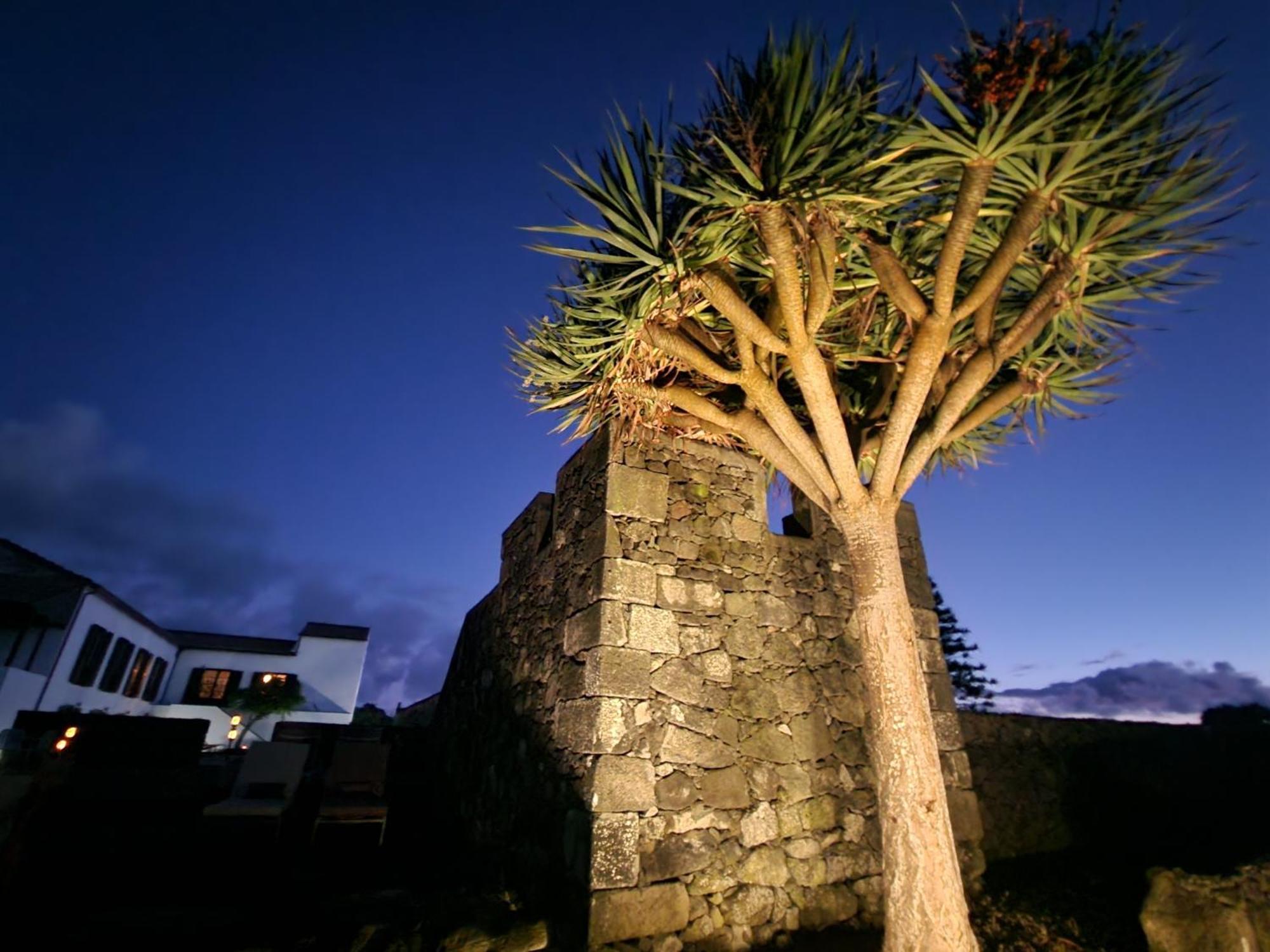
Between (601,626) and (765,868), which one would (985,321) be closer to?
(601,626)

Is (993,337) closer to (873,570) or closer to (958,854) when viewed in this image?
(873,570)

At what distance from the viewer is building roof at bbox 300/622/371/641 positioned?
2306cm

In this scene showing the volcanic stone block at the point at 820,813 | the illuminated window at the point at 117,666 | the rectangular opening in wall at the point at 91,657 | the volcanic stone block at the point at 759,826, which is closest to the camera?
the volcanic stone block at the point at 759,826

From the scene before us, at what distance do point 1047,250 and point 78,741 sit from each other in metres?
12.1

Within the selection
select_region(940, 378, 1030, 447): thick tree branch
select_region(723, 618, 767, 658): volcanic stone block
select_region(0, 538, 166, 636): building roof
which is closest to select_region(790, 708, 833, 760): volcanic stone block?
select_region(723, 618, 767, 658): volcanic stone block

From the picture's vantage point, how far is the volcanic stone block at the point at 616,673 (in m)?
3.74

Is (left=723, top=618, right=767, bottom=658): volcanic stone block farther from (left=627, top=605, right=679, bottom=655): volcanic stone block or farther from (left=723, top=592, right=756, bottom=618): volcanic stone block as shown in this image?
(left=627, top=605, right=679, bottom=655): volcanic stone block

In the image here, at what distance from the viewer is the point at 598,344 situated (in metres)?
4.09

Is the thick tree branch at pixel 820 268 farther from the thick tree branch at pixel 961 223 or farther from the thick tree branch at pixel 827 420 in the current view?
the thick tree branch at pixel 961 223

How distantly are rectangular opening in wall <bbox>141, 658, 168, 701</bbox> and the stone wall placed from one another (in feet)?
67.5

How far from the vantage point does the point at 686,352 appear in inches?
155

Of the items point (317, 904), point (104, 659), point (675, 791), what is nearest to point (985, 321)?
point (675, 791)

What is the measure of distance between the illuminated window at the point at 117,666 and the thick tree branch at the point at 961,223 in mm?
22143

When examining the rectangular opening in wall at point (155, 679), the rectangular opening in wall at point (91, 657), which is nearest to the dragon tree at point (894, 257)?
the rectangular opening in wall at point (91, 657)
